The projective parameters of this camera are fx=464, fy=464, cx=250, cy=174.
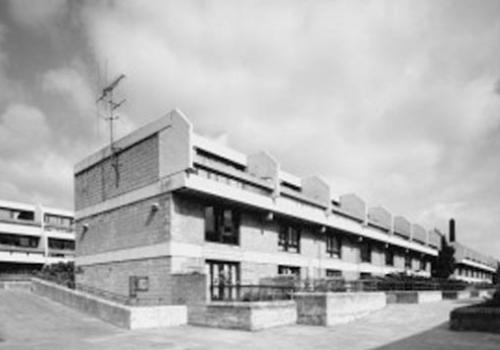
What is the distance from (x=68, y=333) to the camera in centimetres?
1697

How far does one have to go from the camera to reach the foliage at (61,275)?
93.7 feet

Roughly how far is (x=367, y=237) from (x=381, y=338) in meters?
24.6

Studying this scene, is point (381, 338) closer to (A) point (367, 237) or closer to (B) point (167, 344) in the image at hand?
(B) point (167, 344)

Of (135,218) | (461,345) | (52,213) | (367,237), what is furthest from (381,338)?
(52,213)

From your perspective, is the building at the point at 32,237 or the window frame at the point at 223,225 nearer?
the window frame at the point at 223,225

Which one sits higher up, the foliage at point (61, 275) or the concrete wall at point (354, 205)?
the concrete wall at point (354, 205)

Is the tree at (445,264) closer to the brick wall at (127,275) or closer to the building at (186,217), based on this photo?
the building at (186,217)

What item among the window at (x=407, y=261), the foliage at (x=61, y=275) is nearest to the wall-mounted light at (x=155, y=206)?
the foliage at (x=61, y=275)

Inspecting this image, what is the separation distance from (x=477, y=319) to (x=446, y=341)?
7.81 feet

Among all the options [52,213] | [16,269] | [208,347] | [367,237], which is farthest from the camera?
[52,213]

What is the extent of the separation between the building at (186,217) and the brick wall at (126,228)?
2.2 inches

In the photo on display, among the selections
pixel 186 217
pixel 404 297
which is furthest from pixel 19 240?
pixel 404 297

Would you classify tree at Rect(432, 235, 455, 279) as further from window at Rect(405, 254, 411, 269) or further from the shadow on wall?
the shadow on wall

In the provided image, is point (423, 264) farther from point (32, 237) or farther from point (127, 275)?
point (32, 237)
